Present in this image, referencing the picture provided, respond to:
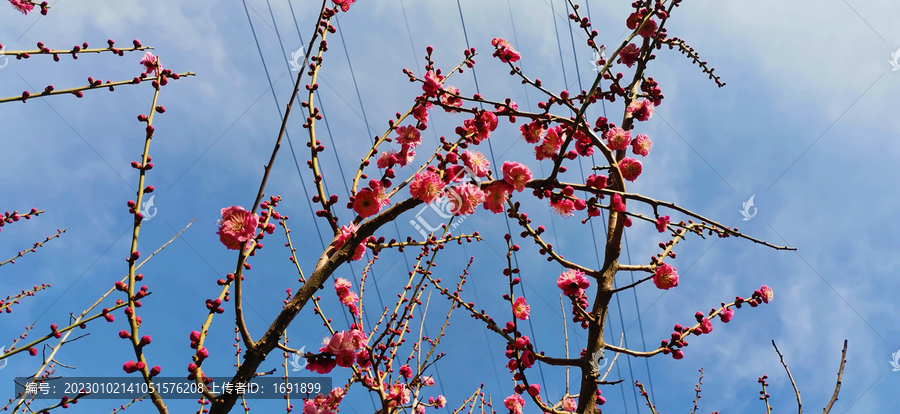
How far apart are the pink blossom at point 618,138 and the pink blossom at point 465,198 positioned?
1.72 metres

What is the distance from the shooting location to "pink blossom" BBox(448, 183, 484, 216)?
74.2 inches

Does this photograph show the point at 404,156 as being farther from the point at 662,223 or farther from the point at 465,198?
the point at 662,223

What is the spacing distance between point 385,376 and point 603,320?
1.86m

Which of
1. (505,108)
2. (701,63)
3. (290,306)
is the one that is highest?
(701,63)

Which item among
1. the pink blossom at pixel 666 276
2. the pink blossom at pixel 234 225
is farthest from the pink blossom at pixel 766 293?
the pink blossom at pixel 234 225

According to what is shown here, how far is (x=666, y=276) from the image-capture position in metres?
2.69

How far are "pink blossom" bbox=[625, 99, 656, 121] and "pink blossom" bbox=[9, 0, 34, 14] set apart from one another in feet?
15.0

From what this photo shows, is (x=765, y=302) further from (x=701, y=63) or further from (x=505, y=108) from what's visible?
(x=701, y=63)

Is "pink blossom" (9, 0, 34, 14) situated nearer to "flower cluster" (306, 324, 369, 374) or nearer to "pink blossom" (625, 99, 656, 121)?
"flower cluster" (306, 324, 369, 374)

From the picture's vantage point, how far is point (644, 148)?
11.1ft

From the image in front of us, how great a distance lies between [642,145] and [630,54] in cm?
95

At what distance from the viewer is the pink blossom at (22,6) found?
266cm

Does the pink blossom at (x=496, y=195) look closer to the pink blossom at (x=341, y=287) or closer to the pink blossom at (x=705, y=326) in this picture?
the pink blossom at (x=341, y=287)

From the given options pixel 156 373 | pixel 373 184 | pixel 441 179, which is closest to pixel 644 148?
pixel 441 179
